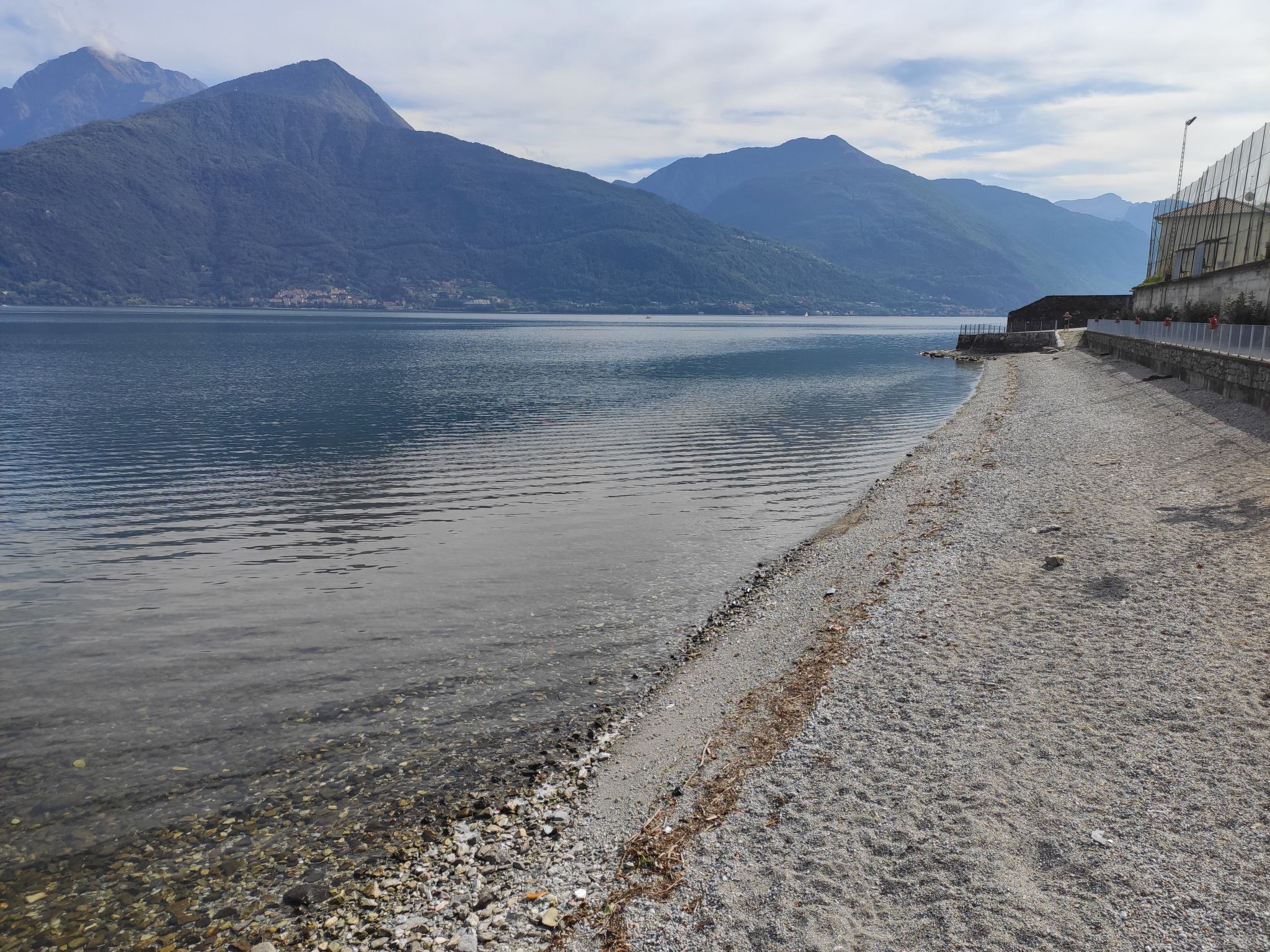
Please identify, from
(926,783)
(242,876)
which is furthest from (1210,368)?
(242,876)

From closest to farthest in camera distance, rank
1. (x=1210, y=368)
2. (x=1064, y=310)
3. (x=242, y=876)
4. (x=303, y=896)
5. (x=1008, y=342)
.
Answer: (x=303, y=896) < (x=242, y=876) < (x=1210, y=368) < (x=1008, y=342) < (x=1064, y=310)

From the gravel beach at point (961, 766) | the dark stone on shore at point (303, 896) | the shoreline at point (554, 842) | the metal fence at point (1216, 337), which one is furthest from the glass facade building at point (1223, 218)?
the dark stone on shore at point (303, 896)

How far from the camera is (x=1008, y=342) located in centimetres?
10012

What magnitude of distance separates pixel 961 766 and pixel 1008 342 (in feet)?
340

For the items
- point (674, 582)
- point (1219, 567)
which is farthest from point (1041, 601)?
point (674, 582)

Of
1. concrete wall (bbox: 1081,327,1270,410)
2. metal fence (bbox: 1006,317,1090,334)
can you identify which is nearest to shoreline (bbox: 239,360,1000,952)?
concrete wall (bbox: 1081,327,1270,410)

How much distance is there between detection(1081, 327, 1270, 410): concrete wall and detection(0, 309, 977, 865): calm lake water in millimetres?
12658

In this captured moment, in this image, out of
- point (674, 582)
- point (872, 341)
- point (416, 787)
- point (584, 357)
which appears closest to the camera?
point (416, 787)

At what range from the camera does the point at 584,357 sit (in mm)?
102812

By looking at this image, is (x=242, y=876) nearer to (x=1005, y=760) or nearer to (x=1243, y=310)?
(x=1005, y=760)

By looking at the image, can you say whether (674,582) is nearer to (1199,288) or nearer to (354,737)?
(354,737)

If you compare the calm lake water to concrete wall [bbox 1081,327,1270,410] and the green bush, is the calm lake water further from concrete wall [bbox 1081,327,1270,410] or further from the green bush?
the green bush

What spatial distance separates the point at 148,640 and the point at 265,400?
43.5 m

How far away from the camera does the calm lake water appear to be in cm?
1113
